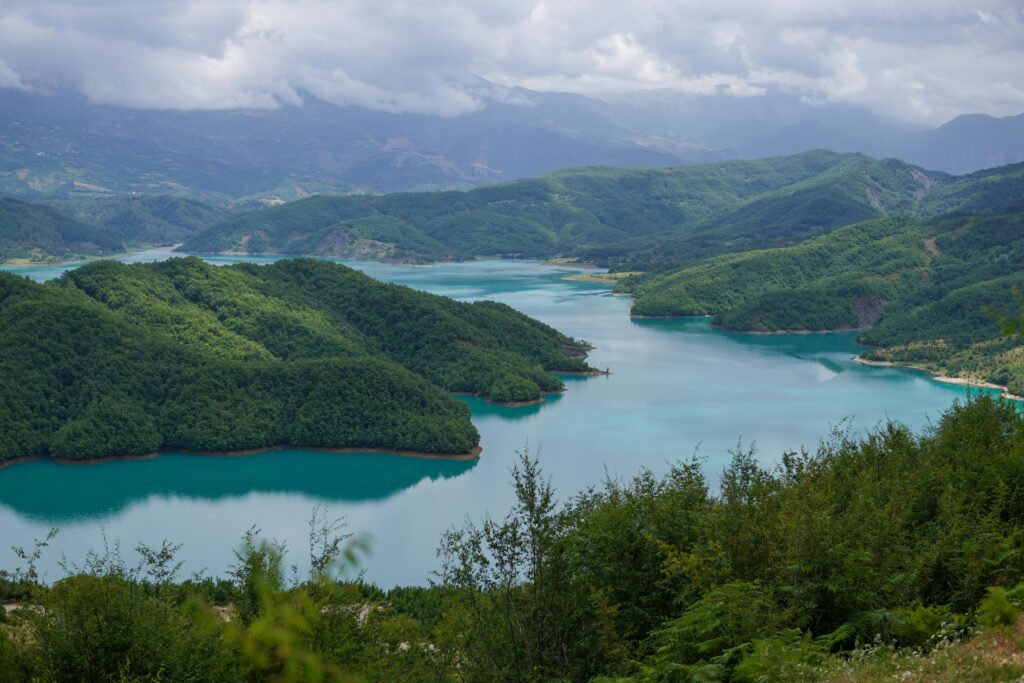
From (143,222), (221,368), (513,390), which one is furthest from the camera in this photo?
(143,222)

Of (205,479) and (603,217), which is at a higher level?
(603,217)

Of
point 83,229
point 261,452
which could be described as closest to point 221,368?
point 261,452

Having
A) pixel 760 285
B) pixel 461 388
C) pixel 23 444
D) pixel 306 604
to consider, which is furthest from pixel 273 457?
pixel 760 285

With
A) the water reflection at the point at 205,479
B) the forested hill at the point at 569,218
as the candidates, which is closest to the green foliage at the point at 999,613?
the water reflection at the point at 205,479

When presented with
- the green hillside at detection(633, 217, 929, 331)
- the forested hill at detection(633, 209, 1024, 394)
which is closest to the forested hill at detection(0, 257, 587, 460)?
the forested hill at detection(633, 209, 1024, 394)

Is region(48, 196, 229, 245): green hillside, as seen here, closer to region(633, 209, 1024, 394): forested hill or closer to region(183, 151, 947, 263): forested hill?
region(183, 151, 947, 263): forested hill

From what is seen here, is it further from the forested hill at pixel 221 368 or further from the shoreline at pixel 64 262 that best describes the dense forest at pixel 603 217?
the forested hill at pixel 221 368

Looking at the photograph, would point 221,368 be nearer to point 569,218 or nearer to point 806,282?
point 806,282
